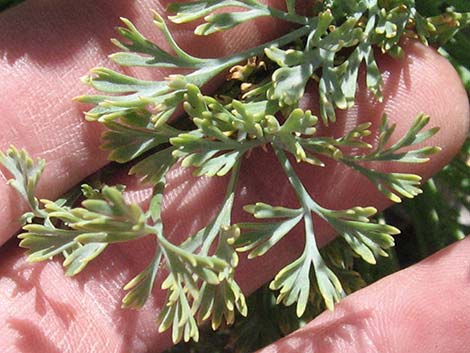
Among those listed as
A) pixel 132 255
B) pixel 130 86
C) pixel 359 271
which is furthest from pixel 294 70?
pixel 359 271

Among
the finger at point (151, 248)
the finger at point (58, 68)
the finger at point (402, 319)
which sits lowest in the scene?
the finger at point (402, 319)

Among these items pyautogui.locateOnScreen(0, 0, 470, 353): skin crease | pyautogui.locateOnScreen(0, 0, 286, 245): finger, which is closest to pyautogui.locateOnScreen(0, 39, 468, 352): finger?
pyautogui.locateOnScreen(0, 0, 470, 353): skin crease

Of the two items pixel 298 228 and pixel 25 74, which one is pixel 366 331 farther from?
pixel 25 74

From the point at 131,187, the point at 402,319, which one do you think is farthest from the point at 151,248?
the point at 402,319

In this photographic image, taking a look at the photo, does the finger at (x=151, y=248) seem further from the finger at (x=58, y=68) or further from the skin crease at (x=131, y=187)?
the finger at (x=58, y=68)

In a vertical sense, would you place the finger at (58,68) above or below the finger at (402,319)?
above

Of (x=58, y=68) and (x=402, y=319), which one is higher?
(x=58, y=68)

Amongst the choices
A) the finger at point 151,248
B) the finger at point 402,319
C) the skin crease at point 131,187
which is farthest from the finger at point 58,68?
the finger at point 402,319

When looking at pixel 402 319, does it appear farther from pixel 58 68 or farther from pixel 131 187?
pixel 58 68
